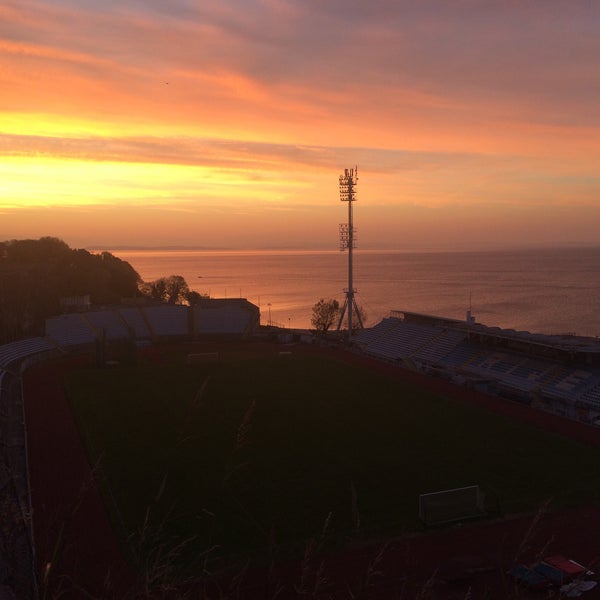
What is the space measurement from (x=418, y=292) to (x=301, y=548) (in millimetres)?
121868

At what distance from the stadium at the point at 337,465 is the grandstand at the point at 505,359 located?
0.36ft

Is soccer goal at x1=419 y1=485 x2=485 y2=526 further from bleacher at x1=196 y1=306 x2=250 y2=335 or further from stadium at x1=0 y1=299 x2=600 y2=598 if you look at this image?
bleacher at x1=196 y1=306 x2=250 y2=335

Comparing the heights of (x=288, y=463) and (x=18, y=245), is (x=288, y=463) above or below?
below

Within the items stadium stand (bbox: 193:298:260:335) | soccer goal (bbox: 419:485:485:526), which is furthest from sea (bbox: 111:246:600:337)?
soccer goal (bbox: 419:485:485:526)

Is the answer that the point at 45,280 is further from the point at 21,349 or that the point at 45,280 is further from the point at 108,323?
the point at 21,349

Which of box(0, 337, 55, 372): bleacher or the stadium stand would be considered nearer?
box(0, 337, 55, 372): bleacher

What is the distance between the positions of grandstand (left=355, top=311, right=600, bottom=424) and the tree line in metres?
29.7

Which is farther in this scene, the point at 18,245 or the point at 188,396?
the point at 18,245

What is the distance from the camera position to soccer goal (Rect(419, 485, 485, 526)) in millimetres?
14383

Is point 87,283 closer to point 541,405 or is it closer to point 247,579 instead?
point 541,405

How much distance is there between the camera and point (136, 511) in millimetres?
14883

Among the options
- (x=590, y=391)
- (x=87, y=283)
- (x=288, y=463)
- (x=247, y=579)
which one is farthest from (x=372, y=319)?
(x=247, y=579)

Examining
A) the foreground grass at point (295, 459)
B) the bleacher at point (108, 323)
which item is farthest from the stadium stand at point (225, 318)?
the foreground grass at point (295, 459)

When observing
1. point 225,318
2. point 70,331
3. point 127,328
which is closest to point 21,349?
point 70,331
